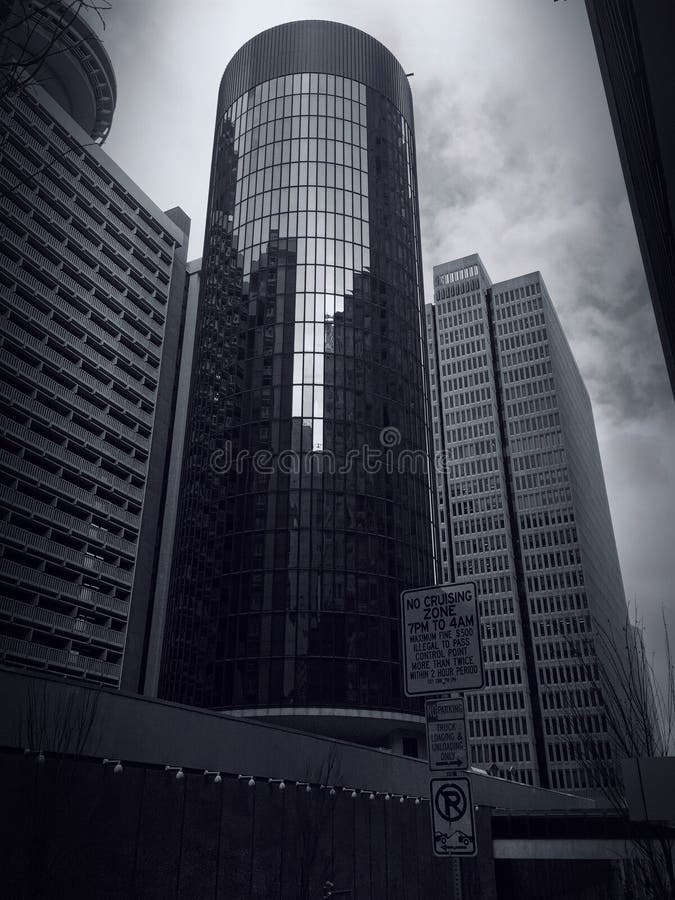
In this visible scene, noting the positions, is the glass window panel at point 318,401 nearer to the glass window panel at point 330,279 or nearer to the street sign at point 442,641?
the glass window panel at point 330,279

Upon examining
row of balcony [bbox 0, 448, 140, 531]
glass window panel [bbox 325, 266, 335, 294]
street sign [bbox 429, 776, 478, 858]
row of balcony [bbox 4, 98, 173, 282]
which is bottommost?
street sign [bbox 429, 776, 478, 858]

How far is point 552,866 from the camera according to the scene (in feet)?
161

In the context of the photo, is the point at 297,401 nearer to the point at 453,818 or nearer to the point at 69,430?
the point at 69,430

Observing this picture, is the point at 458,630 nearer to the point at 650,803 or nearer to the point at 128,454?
the point at 650,803

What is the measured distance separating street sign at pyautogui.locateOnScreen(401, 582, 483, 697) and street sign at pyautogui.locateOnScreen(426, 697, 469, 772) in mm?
187

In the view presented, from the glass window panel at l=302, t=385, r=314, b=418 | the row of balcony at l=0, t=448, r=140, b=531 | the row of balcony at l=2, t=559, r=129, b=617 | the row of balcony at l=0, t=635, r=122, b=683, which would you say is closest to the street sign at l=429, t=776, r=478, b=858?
the row of balcony at l=0, t=635, r=122, b=683

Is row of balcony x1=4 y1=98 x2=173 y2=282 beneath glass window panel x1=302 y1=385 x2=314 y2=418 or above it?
above

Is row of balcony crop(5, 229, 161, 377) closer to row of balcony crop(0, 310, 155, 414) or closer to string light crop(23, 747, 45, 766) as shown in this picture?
row of balcony crop(0, 310, 155, 414)

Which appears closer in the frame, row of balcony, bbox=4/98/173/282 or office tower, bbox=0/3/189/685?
office tower, bbox=0/3/189/685

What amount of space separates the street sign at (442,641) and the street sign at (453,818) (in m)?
0.78

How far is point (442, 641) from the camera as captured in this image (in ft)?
22.3

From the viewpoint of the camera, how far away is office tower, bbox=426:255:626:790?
12825 centimetres

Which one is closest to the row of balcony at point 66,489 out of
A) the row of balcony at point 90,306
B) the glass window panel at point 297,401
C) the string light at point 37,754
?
the row of balcony at point 90,306

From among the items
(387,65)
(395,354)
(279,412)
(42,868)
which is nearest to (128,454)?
(279,412)
